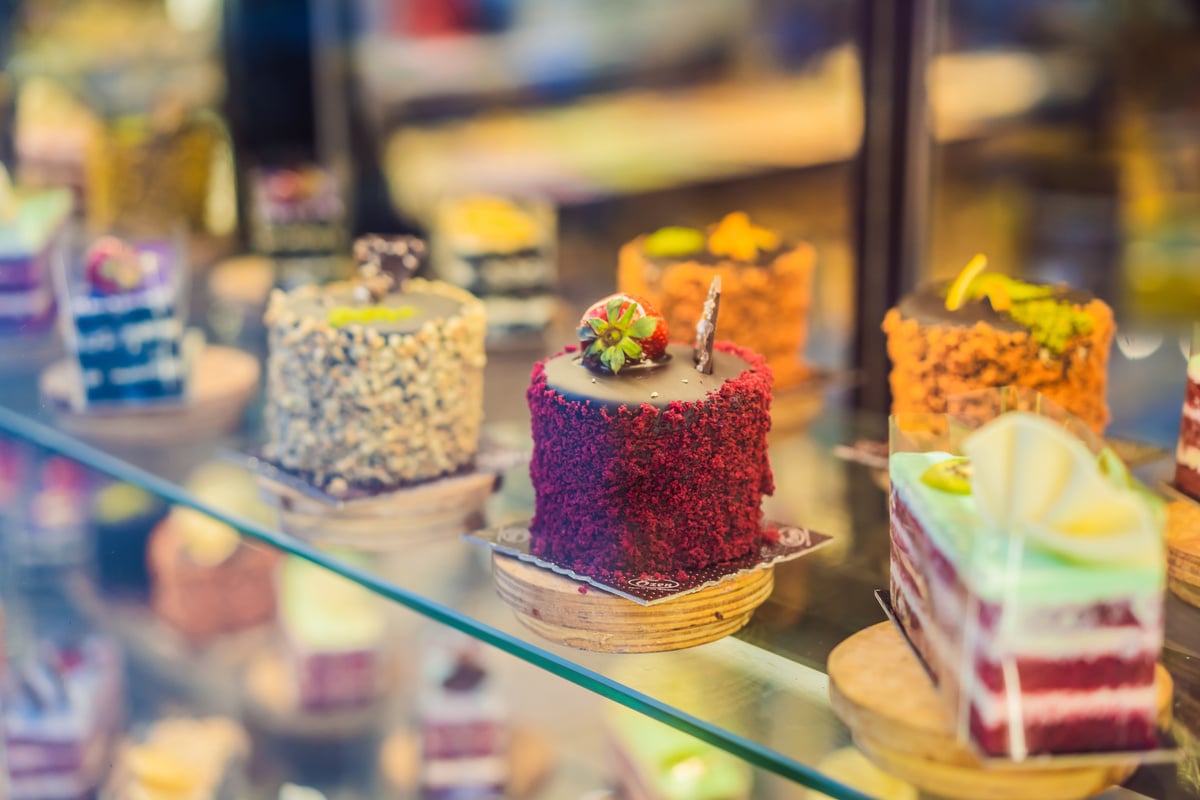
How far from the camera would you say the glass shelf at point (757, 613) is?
51.9 inches

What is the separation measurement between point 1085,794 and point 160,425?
5.39ft

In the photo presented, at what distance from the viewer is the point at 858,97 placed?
2127 mm

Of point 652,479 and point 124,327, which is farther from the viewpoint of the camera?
point 124,327

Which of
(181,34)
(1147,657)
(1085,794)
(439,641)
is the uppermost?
(181,34)

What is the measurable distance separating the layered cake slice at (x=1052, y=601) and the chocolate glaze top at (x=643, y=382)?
0.43 m

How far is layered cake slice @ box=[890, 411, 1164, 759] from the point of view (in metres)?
1.07

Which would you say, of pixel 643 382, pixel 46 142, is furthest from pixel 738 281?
→ pixel 46 142

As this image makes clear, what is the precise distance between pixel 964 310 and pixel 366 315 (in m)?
0.86

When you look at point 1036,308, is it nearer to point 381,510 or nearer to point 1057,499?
point 1057,499

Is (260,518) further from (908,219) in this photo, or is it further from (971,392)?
(908,219)

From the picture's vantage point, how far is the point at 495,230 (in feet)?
9.58

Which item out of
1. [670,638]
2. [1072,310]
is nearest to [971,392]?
[1072,310]

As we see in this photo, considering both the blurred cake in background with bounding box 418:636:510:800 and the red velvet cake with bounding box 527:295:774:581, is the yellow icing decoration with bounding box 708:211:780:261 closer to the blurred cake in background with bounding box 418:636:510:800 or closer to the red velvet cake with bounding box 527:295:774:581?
the red velvet cake with bounding box 527:295:774:581

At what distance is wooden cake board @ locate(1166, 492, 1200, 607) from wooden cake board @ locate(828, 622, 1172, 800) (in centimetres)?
22
